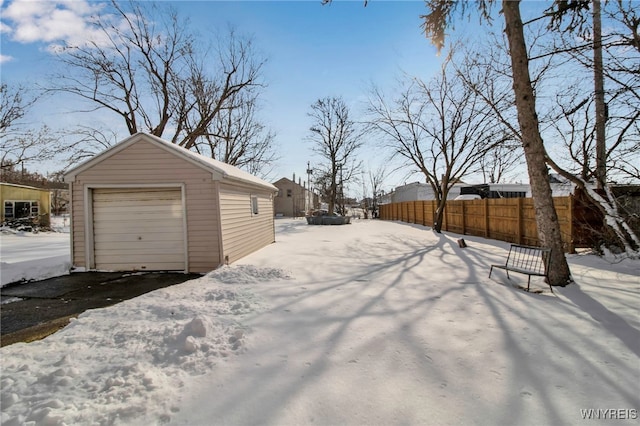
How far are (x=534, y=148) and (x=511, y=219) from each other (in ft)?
20.5

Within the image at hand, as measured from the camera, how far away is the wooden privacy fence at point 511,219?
801 cm

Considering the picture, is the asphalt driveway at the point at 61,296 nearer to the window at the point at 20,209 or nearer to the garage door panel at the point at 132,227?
the garage door panel at the point at 132,227

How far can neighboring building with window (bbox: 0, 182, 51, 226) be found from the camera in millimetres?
16852

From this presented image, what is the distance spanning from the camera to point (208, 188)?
709cm

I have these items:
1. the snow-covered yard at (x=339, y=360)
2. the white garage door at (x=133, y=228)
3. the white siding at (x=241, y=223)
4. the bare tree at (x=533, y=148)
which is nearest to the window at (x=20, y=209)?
the white garage door at (x=133, y=228)

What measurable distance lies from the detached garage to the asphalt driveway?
0.50 meters

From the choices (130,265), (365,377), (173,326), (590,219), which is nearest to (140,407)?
(173,326)

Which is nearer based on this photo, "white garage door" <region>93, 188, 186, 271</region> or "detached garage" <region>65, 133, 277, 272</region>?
"detached garage" <region>65, 133, 277, 272</region>

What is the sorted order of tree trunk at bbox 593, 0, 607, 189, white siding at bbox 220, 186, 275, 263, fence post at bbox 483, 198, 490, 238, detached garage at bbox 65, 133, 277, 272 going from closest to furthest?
1. tree trunk at bbox 593, 0, 607, 189
2. detached garage at bbox 65, 133, 277, 272
3. white siding at bbox 220, 186, 275, 263
4. fence post at bbox 483, 198, 490, 238

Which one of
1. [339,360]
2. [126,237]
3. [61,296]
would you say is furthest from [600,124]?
[61,296]

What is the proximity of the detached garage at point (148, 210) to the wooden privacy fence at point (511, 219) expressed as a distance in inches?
358

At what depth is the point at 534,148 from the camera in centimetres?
518

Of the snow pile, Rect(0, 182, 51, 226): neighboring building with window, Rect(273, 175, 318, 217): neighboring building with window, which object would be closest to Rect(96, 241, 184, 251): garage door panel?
the snow pile

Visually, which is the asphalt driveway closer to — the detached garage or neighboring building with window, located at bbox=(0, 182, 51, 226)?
the detached garage
